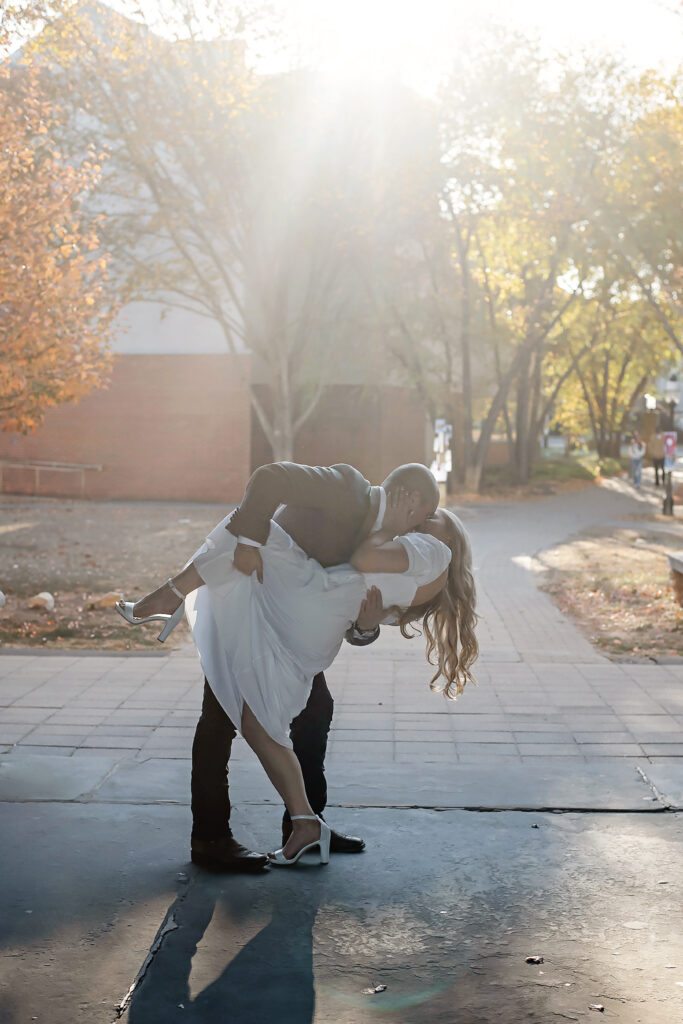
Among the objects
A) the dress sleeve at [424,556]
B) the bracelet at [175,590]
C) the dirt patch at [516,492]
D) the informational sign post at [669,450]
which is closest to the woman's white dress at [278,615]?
the dress sleeve at [424,556]

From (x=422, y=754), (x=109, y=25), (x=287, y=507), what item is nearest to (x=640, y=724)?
(x=422, y=754)

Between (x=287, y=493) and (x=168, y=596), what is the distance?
710 millimetres

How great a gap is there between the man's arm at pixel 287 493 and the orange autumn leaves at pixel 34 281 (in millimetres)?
8135

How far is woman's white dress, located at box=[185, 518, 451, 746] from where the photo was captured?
4168 mm

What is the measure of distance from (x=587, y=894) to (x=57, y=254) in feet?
36.4

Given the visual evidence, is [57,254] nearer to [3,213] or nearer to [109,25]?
[3,213]

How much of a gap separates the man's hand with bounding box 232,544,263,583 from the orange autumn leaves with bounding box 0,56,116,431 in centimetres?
810

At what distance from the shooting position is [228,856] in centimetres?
425

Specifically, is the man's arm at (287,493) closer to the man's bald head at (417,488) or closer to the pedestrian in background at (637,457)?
the man's bald head at (417,488)

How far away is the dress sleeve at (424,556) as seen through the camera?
13.4ft

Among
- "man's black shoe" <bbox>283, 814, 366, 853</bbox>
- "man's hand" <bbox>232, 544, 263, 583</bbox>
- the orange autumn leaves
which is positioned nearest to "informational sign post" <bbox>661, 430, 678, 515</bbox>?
the orange autumn leaves

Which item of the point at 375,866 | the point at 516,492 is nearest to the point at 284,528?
the point at 375,866

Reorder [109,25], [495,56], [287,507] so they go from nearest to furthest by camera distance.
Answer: [287,507] → [109,25] → [495,56]

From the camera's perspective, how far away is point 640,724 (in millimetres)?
6441
